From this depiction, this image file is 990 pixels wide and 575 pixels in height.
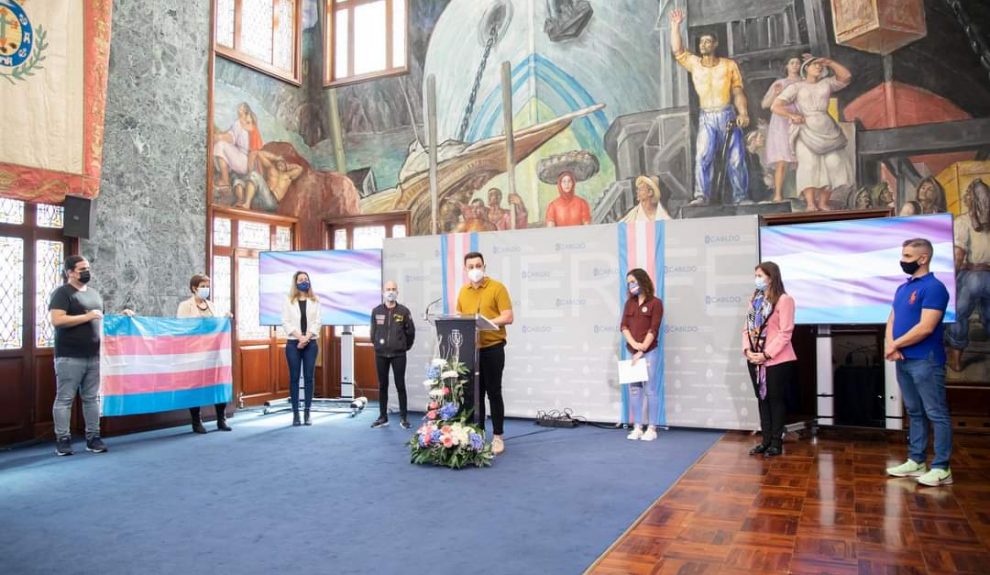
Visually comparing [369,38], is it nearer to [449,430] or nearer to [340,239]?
[340,239]

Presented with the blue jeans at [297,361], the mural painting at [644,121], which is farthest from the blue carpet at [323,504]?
the mural painting at [644,121]

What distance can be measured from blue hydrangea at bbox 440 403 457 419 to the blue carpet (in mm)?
424

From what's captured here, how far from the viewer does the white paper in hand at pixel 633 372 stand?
6129mm

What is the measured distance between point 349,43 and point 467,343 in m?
6.37

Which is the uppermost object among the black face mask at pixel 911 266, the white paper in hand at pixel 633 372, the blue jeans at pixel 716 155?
the blue jeans at pixel 716 155

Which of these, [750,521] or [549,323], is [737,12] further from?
[750,521]

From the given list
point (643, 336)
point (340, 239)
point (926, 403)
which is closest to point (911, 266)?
point (926, 403)

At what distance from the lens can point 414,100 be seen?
9.41m

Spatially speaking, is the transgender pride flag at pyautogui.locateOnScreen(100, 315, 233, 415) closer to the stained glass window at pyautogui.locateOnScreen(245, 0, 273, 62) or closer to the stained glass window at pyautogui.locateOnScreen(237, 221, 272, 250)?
the stained glass window at pyautogui.locateOnScreen(237, 221, 272, 250)

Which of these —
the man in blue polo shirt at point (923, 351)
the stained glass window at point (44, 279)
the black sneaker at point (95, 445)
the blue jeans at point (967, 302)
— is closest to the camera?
the man in blue polo shirt at point (923, 351)

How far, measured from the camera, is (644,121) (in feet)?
26.7

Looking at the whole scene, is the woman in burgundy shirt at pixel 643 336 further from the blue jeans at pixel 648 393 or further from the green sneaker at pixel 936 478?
the green sneaker at pixel 936 478

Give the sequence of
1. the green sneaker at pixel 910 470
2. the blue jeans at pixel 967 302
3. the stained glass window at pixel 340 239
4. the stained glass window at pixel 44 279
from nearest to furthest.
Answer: the green sneaker at pixel 910 470 → the stained glass window at pixel 44 279 → the blue jeans at pixel 967 302 → the stained glass window at pixel 340 239

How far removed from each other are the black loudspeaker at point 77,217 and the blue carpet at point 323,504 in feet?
6.33
